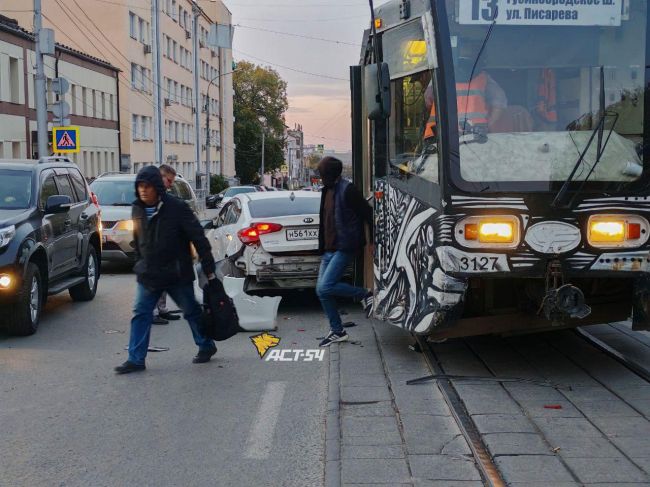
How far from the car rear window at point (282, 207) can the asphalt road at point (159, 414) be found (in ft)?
6.80

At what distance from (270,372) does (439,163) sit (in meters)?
2.39

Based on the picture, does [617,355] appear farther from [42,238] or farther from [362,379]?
[42,238]

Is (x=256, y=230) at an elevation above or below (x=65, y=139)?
below

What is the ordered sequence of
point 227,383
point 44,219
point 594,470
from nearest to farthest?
point 594,470
point 227,383
point 44,219

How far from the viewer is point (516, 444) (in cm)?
555

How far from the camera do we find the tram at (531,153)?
6.87 meters

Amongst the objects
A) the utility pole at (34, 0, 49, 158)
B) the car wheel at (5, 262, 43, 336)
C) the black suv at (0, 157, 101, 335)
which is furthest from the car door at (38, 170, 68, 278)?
the utility pole at (34, 0, 49, 158)

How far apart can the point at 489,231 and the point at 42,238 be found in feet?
18.7

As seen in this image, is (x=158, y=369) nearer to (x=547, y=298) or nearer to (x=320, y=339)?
(x=320, y=339)

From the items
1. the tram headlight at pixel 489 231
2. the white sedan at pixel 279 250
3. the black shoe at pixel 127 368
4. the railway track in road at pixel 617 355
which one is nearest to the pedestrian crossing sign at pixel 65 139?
the white sedan at pixel 279 250

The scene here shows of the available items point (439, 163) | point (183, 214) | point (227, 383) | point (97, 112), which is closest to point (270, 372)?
point (227, 383)

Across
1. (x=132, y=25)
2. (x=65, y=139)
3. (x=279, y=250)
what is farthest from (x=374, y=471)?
(x=132, y=25)

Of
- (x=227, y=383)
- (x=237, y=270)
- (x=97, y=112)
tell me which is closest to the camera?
(x=227, y=383)

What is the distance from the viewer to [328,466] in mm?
5230
